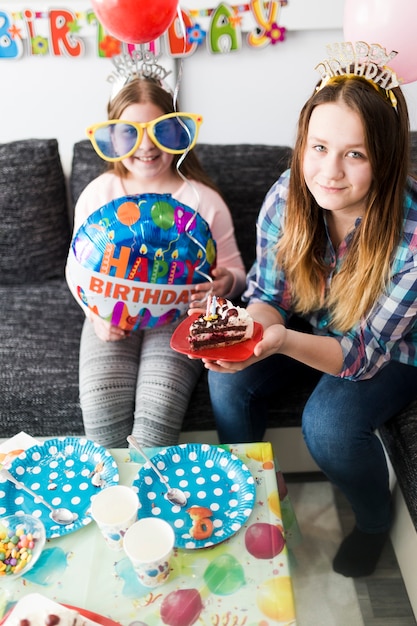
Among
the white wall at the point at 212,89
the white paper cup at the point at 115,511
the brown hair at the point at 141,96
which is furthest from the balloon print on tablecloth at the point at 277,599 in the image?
the white wall at the point at 212,89

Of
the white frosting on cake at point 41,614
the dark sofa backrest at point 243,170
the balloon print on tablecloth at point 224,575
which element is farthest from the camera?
the dark sofa backrest at point 243,170

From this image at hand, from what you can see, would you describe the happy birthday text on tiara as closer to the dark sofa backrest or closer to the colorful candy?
the dark sofa backrest

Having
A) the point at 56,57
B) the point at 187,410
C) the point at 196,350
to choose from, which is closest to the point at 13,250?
the point at 56,57

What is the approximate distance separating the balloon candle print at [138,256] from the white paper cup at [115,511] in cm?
47

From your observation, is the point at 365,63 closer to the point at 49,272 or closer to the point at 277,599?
the point at 277,599

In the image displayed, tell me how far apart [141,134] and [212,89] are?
2.18 ft

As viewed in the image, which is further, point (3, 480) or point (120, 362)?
point (120, 362)

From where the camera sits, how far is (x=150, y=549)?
925 millimetres

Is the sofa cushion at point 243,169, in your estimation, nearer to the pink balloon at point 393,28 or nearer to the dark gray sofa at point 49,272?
the dark gray sofa at point 49,272

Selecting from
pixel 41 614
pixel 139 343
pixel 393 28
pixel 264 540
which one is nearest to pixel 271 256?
pixel 139 343

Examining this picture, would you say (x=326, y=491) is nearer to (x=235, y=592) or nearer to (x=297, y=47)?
(x=235, y=592)

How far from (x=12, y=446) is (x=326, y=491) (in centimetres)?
93

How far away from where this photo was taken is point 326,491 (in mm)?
1644

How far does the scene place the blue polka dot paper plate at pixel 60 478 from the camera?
106cm
